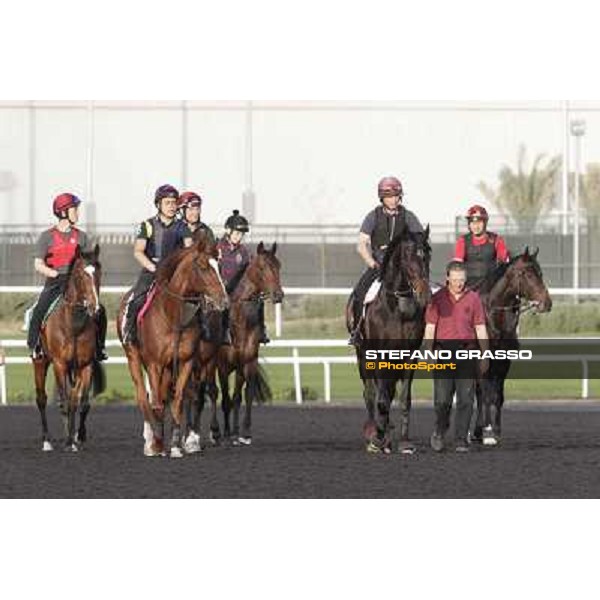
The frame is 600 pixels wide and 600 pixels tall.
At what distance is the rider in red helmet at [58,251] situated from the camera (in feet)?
58.6

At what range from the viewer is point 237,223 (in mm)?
18859

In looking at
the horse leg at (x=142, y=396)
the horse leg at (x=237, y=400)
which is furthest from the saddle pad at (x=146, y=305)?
the horse leg at (x=237, y=400)

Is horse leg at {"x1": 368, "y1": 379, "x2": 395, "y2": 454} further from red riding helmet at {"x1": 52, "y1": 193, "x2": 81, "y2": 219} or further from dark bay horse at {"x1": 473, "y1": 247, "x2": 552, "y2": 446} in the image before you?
red riding helmet at {"x1": 52, "y1": 193, "x2": 81, "y2": 219}

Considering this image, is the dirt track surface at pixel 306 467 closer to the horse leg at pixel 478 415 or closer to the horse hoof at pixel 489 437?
the horse hoof at pixel 489 437

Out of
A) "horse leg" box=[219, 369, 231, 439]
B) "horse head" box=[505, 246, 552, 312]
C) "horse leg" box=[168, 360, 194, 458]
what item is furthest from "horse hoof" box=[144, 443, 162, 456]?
"horse head" box=[505, 246, 552, 312]

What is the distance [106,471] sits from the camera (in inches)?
656

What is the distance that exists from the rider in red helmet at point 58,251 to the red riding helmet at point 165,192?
939 millimetres

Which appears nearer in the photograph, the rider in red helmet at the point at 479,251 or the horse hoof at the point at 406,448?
the horse hoof at the point at 406,448

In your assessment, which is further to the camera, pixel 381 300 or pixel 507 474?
pixel 381 300

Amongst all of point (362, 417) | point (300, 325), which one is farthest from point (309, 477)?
point (300, 325)

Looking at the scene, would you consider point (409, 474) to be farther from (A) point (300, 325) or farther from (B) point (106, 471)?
(A) point (300, 325)

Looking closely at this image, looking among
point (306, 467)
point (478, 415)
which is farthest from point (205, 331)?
point (478, 415)

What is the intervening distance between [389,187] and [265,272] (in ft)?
6.54

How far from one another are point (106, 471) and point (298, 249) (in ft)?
69.7
